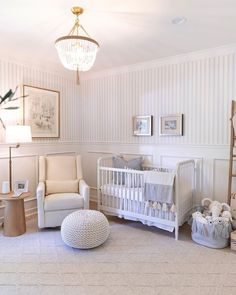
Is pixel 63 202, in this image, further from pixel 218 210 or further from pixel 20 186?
pixel 218 210

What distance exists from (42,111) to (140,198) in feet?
7.10

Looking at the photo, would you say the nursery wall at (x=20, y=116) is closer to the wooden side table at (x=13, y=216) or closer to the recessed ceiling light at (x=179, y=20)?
the wooden side table at (x=13, y=216)

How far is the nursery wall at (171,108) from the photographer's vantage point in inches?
128

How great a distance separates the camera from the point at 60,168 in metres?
3.70

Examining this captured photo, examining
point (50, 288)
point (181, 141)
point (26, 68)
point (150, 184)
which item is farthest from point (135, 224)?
point (26, 68)

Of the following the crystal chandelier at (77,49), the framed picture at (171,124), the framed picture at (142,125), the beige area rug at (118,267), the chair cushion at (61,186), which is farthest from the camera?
the framed picture at (142,125)

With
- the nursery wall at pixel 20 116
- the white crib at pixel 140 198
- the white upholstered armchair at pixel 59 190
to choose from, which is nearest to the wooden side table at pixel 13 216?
the white upholstered armchair at pixel 59 190

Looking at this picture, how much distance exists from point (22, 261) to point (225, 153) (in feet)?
9.03

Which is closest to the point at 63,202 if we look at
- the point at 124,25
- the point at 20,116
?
the point at 20,116

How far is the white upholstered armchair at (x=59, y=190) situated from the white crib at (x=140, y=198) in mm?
360

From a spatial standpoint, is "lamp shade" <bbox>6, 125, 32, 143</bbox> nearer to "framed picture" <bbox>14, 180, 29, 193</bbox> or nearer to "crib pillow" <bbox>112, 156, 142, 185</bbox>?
"framed picture" <bbox>14, 180, 29, 193</bbox>

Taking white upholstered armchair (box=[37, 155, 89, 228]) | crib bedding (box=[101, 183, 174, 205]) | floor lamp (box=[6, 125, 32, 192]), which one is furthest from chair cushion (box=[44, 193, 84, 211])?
floor lamp (box=[6, 125, 32, 192])

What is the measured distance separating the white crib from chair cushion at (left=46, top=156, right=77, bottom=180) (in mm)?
478

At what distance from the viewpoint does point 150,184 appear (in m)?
2.95
